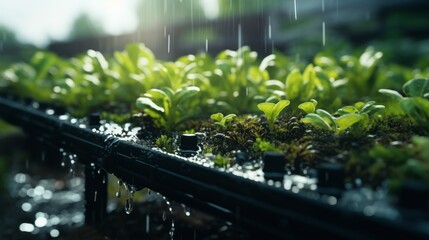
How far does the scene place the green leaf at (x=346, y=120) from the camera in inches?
93.9

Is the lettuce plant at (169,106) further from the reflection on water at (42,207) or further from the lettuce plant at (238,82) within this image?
the reflection on water at (42,207)

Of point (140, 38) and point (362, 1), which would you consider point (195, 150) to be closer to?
point (362, 1)

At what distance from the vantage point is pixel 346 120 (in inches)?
95.8

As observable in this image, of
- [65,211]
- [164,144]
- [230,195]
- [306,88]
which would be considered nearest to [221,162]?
[230,195]

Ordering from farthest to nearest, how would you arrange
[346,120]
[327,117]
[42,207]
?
[42,207] < [327,117] < [346,120]

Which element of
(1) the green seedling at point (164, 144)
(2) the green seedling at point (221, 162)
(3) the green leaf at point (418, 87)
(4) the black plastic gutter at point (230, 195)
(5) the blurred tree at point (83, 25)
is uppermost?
(5) the blurred tree at point (83, 25)

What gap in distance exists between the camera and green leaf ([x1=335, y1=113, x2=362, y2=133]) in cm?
238

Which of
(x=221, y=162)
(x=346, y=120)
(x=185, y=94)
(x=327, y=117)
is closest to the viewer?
(x=221, y=162)

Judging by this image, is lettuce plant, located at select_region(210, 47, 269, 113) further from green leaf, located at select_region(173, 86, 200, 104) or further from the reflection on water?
the reflection on water

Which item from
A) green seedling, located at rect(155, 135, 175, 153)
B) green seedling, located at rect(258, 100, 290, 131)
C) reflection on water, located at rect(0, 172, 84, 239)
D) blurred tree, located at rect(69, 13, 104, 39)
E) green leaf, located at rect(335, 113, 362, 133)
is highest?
blurred tree, located at rect(69, 13, 104, 39)

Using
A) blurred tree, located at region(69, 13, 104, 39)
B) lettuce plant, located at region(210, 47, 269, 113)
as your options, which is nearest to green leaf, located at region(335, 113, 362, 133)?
lettuce plant, located at region(210, 47, 269, 113)

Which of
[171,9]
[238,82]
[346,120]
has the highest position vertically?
[171,9]

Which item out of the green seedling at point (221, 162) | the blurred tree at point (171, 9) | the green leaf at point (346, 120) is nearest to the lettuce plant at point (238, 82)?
the green leaf at point (346, 120)

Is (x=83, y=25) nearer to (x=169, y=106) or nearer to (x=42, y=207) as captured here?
(x=42, y=207)
